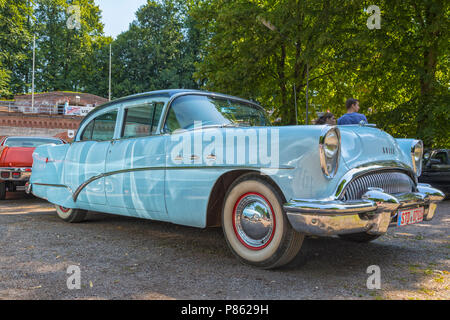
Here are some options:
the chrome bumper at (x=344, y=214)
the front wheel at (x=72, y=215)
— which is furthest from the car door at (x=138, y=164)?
→ the chrome bumper at (x=344, y=214)

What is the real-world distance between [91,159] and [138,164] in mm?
1183

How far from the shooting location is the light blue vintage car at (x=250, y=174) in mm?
3078

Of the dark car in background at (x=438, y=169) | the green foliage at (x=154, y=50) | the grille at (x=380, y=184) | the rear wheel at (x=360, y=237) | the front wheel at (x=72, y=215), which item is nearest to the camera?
the grille at (x=380, y=184)

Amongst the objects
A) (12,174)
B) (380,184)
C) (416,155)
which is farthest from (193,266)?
(12,174)

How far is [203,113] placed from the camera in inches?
169

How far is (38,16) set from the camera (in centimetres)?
5238

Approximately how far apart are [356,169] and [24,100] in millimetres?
47333

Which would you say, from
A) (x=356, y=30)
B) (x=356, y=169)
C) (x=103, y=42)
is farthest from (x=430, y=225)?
(x=103, y=42)

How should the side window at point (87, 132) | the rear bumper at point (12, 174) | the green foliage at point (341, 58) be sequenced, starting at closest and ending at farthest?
the side window at point (87, 132)
the rear bumper at point (12, 174)
the green foliage at point (341, 58)

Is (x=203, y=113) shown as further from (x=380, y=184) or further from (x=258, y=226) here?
(x=380, y=184)

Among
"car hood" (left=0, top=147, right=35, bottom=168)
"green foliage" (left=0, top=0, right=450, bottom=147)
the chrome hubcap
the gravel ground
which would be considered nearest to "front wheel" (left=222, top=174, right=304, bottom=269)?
the chrome hubcap

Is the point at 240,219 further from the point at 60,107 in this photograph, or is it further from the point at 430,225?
the point at 60,107

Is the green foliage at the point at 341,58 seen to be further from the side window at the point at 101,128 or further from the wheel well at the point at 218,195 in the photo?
the wheel well at the point at 218,195

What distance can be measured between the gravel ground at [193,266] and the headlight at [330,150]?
2.93 ft
